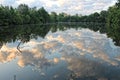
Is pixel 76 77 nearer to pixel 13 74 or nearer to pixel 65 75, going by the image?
pixel 65 75

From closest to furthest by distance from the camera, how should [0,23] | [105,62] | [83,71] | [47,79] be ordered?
1. [47,79]
2. [83,71]
3. [105,62]
4. [0,23]

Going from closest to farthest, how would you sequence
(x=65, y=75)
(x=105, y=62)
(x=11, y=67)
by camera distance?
(x=65, y=75) → (x=11, y=67) → (x=105, y=62)

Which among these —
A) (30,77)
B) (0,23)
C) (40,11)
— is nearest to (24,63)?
(30,77)

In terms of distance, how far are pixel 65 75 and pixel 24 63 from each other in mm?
6351

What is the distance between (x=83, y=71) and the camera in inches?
684

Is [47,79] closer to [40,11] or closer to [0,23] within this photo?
[0,23]

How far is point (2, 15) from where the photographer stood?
94250mm

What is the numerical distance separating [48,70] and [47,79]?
2850 mm

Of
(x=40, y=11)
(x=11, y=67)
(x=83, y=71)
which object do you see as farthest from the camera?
(x=40, y=11)

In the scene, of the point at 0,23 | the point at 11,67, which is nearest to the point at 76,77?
the point at 11,67

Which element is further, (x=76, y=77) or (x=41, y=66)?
(x=41, y=66)

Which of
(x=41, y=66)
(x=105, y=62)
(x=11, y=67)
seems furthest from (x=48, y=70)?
(x=105, y=62)

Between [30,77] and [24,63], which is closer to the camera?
[30,77]

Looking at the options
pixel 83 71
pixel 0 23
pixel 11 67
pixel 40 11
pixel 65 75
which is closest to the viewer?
pixel 65 75
